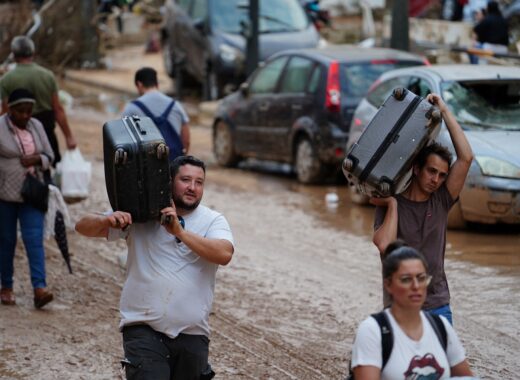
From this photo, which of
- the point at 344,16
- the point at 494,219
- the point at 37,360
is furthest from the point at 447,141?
the point at 344,16

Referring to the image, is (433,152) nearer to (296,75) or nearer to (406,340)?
(406,340)

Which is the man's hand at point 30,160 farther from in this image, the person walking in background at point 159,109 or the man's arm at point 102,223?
the man's arm at point 102,223

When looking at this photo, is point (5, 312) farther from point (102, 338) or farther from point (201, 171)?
point (201, 171)

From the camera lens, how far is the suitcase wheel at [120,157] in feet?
18.0

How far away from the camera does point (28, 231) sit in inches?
356

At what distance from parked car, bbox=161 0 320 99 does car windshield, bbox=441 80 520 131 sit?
8269 millimetres

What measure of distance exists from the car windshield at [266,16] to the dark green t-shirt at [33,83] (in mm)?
9991

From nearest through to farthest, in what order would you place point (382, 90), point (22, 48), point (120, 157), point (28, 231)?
1. point (120, 157)
2. point (28, 231)
3. point (22, 48)
4. point (382, 90)

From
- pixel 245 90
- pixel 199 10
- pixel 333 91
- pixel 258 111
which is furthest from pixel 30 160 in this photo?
pixel 199 10

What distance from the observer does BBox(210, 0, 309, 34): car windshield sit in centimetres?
2089

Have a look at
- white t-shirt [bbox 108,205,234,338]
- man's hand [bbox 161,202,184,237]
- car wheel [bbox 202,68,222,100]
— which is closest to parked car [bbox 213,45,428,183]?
car wheel [bbox 202,68,222,100]

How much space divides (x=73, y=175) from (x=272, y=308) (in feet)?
10.4

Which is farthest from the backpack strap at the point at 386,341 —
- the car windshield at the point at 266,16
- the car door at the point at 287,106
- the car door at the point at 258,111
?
the car windshield at the point at 266,16

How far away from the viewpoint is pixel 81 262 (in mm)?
10875
